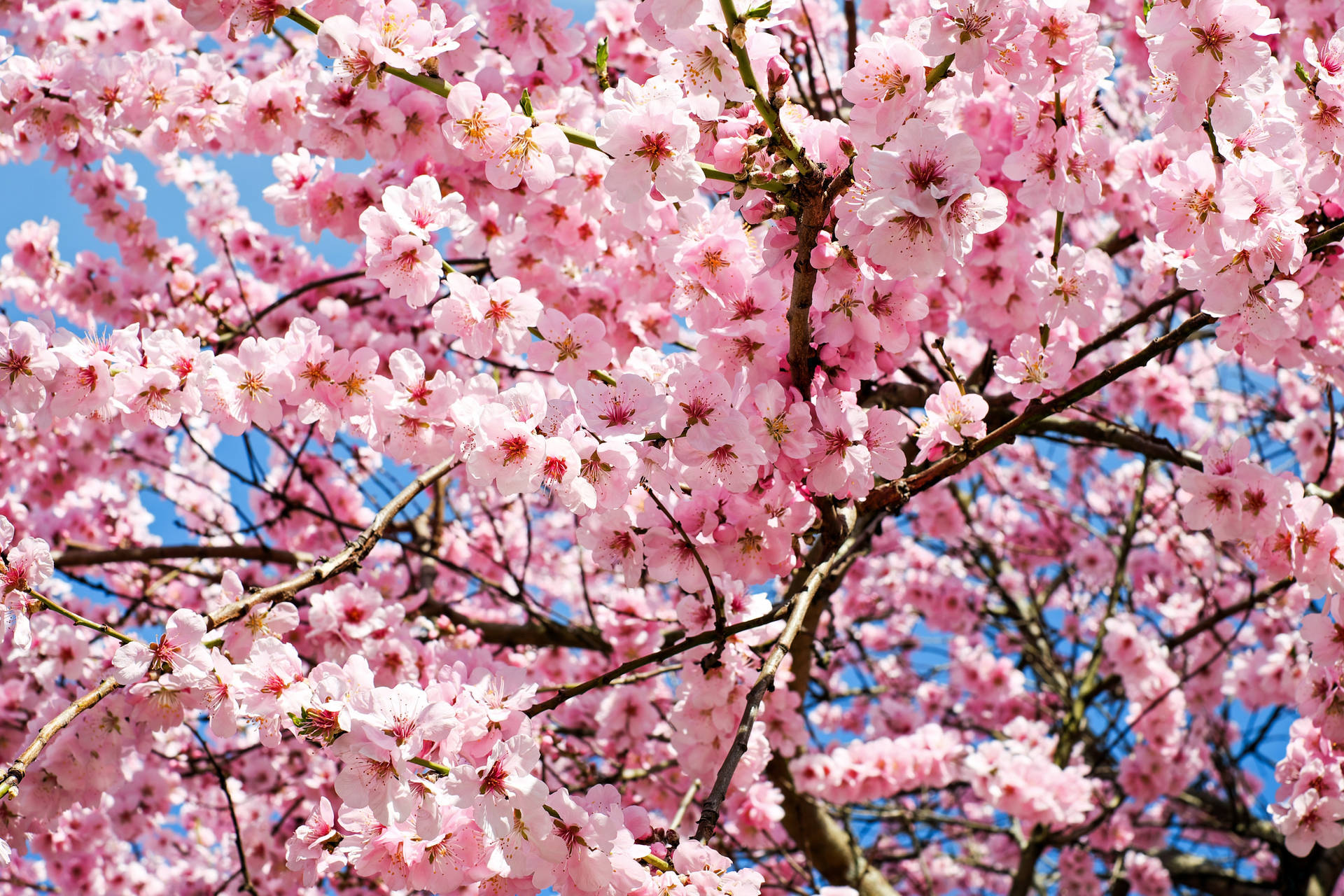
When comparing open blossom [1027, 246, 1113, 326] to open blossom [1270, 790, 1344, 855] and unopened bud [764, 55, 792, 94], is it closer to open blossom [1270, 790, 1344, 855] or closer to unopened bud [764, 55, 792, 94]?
unopened bud [764, 55, 792, 94]

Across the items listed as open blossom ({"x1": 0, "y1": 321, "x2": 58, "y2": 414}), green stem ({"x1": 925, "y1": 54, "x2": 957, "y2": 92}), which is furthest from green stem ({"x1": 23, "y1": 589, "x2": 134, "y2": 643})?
green stem ({"x1": 925, "y1": 54, "x2": 957, "y2": 92})

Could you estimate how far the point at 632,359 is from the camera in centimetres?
231

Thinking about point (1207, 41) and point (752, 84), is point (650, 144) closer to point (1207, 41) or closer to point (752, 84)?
point (752, 84)

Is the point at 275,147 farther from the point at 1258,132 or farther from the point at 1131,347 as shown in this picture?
the point at 1131,347

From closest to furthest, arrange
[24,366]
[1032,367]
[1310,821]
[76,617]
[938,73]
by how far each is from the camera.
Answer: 1. [938,73]
2. [76,617]
3. [24,366]
4. [1032,367]
5. [1310,821]

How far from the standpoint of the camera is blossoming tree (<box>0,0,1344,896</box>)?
1.78m

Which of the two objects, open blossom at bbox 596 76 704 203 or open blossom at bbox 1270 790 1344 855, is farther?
open blossom at bbox 1270 790 1344 855

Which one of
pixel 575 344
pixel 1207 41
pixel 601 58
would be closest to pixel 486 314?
pixel 575 344

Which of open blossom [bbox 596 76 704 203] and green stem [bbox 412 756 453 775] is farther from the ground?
open blossom [bbox 596 76 704 203]

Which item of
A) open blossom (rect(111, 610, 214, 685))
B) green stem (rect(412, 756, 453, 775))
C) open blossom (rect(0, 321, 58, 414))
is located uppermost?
open blossom (rect(0, 321, 58, 414))

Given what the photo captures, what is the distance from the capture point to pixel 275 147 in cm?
335

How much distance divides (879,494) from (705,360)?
541mm

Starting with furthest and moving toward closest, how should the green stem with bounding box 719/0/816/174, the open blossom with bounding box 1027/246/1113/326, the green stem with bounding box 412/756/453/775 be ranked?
1. the open blossom with bounding box 1027/246/1113/326
2. the green stem with bounding box 412/756/453/775
3. the green stem with bounding box 719/0/816/174

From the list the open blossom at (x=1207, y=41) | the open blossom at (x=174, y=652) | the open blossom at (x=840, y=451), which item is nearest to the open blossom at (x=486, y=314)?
the open blossom at (x=840, y=451)
